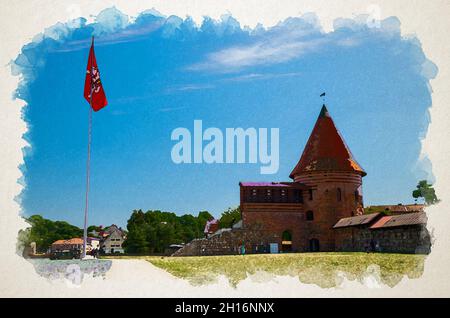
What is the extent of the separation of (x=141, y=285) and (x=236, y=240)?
44.5ft

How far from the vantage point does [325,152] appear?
29125 millimetres

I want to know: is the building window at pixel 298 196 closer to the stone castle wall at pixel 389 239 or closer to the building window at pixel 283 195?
the building window at pixel 283 195

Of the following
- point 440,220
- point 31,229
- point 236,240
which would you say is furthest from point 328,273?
point 236,240

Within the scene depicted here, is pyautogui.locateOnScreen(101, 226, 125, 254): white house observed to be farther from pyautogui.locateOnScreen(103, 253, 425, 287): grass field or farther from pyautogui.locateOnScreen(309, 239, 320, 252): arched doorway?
pyautogui.locateOnScreen(103, 253, 425, 287): grass field

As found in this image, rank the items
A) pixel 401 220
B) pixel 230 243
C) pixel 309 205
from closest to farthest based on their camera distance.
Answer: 1. pixel 401 220
2. pixel 230 243
3. pixel 309 205

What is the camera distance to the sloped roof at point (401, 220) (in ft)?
60.6

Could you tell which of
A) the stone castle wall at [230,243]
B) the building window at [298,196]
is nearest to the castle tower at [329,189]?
the building window at [298,196]

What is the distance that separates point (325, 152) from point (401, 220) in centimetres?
920

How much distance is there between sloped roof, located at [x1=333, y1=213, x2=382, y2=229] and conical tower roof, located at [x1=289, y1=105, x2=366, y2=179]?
316cm

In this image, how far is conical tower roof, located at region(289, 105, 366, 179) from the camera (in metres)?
28.7

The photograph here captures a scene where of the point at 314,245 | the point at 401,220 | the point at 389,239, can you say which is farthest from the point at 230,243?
the point at 401,220

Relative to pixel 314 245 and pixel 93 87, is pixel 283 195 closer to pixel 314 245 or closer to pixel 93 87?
pixel 314 245

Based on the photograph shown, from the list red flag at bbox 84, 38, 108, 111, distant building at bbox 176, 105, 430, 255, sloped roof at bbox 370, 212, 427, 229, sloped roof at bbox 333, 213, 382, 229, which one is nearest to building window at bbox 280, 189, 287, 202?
distant building at bbox 176, 105, 430, 255
